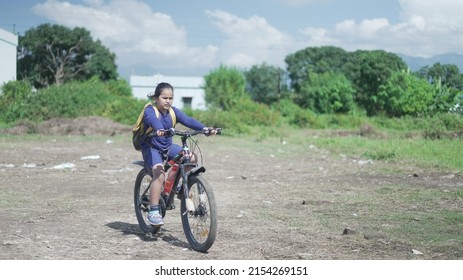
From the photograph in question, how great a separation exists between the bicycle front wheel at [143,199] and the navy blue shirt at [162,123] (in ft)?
1.80

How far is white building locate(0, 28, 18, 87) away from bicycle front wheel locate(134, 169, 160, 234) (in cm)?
2790

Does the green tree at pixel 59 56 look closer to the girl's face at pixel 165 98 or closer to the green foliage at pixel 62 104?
the green foliage at pixel 62 104

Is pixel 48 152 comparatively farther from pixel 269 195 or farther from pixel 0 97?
pixel 0 97

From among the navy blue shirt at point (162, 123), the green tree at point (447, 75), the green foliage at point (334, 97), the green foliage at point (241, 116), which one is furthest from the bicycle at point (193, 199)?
the green foliage at point (334, 97)

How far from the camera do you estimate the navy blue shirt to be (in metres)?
5.83

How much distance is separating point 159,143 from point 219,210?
7.29ft

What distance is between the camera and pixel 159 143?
606 cm

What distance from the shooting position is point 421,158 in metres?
14.2

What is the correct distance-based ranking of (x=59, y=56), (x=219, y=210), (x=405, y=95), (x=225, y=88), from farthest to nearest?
(x=59, y=56), (x=225, y=88), (x=405, y=95), (x=219, y=210)

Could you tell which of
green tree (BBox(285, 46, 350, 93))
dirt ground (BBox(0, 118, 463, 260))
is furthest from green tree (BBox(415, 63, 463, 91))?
green tree (BBox(285, 46, 350, 93))

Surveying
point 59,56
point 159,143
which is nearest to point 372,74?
point 59,56

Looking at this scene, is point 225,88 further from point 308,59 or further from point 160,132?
point 160,132

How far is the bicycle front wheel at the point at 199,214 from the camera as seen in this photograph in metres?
5.43

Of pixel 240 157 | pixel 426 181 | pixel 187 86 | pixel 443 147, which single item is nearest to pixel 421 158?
pixel 443 147
